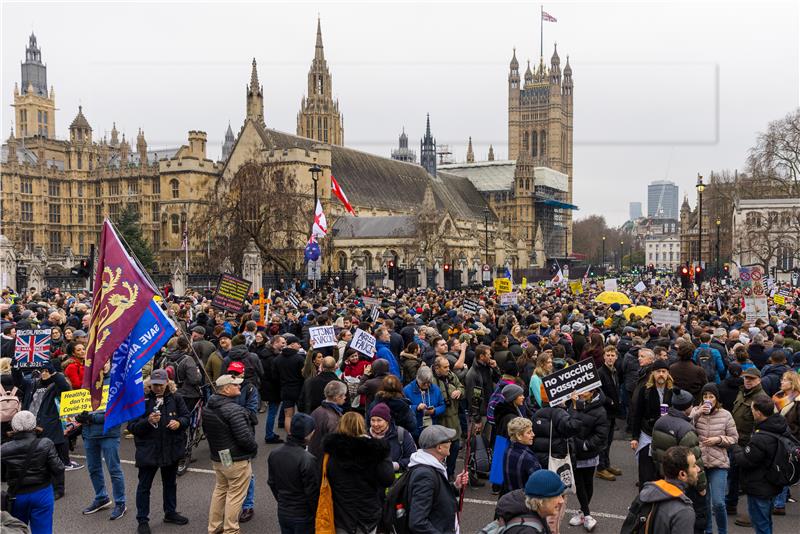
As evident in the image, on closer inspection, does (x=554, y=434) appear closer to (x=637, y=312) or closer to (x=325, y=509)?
(x=325, y=509)

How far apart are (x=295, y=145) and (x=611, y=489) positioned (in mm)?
57500

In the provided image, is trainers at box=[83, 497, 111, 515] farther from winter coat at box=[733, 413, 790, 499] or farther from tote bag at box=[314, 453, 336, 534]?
winter coat at box=[733, 413, 790, 499]

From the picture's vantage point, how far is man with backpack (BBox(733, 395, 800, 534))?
699cm

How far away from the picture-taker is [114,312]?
304 inches

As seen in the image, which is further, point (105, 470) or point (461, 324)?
point (461, 324)

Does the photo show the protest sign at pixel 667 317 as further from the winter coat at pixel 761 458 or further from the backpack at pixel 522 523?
the backpack at pixel 522 523

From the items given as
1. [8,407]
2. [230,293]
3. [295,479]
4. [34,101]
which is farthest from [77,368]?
[34,101]

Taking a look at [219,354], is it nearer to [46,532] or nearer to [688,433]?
[46,532]

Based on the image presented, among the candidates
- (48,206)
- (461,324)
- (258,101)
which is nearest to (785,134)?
(258,101)

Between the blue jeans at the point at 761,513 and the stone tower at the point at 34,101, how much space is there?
111493 mm

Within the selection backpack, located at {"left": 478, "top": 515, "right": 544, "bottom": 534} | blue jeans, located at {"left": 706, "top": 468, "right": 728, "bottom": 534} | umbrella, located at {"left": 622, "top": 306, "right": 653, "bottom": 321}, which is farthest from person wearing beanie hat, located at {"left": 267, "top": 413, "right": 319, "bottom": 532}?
umbrella, located at {"left": 622, "top": 306, "right": 653, "bottom": 321}

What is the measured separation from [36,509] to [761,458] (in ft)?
21.3

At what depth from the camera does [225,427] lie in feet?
22.9

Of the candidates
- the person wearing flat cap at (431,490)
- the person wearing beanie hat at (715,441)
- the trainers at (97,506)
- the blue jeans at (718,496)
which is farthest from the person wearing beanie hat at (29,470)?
the blue jeans at (718,496)
